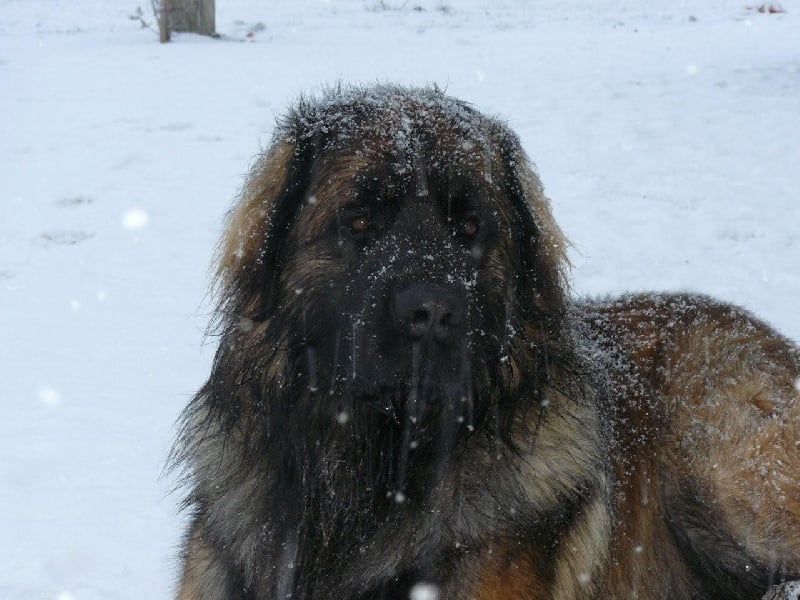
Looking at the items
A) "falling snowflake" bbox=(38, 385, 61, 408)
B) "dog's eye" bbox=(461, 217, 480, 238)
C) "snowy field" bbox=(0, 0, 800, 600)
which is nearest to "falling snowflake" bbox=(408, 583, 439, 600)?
"dog's eye" bbox=(461, 217, 480, 238)

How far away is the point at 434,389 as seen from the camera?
225 cm

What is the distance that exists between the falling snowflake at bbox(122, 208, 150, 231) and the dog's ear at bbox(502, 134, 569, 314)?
14.9 feet

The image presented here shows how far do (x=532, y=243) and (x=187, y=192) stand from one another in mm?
5147

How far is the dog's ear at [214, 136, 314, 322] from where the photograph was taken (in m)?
2.44

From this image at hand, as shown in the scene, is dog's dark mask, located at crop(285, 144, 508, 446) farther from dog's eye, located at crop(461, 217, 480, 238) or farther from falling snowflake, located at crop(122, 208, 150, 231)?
falling snowflake, located at crop(122, 208, 150, 231)

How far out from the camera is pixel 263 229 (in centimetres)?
247

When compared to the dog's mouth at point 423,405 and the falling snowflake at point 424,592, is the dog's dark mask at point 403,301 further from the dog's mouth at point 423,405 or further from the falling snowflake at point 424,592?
the falling snowflake at point 424,592

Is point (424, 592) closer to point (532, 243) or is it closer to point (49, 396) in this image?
point (532, 243)

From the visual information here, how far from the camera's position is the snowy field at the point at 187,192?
3.77m

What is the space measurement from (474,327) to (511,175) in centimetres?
56

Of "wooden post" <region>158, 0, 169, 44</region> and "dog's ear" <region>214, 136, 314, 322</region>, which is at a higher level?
"dog's ear" <region>214, 136, 314, 322</region>

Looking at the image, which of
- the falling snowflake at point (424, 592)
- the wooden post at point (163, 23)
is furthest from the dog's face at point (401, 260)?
the wooden post at point (163, 23)

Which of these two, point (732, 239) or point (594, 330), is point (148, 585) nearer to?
point (594, 330)

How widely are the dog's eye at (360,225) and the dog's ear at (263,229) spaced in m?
0.20
